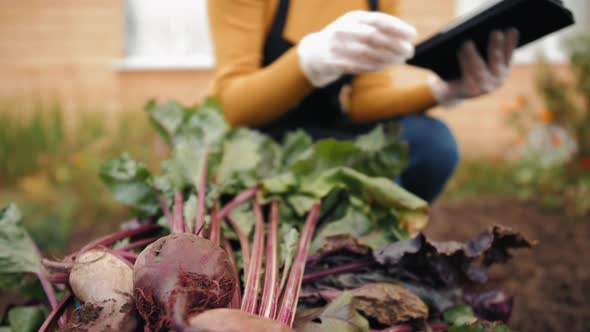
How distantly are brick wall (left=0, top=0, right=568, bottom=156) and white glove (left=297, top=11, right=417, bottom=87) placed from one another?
2966mm

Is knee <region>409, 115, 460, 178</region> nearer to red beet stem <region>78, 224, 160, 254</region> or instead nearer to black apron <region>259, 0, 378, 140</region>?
black apron <region>259, 0, 378, 140</region>

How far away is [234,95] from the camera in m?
1.21

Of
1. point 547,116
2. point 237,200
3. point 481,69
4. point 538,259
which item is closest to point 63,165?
point 237,200

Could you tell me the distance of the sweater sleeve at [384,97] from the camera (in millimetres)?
1403

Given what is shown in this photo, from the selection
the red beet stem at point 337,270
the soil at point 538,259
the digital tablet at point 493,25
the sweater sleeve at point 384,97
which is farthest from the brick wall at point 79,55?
the red beet stem at point 337,270

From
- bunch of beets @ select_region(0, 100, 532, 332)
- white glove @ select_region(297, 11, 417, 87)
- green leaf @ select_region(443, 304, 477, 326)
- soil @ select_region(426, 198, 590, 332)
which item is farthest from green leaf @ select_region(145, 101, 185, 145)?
soil @ select_region(426, 198, 590, 332)

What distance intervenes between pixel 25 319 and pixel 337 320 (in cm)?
58

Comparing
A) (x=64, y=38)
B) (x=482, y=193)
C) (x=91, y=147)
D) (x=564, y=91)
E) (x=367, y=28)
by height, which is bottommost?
(x=482, y=193)

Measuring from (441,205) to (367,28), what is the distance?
227 centimetres

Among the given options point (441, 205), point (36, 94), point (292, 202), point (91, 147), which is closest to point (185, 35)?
point (36, 94)

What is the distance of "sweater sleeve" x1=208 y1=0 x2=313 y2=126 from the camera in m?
1.14

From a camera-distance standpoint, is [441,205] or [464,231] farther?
[441,205]

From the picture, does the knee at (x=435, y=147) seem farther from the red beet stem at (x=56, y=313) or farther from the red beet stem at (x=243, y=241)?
the red beet stem at (x=56, y=313)

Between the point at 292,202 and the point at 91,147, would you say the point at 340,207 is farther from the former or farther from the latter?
the point at 91,147
